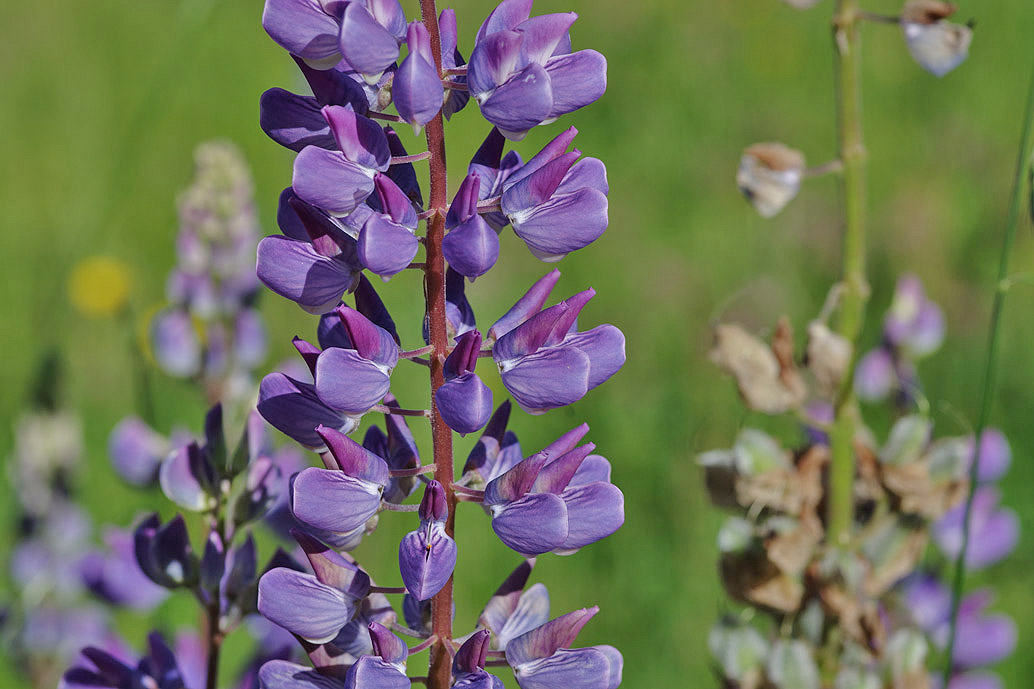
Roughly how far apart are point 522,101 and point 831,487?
94 centimetres

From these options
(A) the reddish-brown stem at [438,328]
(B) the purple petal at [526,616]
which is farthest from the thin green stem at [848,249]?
(A) the reddish-brown stem at [438,328]

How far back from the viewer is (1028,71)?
A: 3.84 m

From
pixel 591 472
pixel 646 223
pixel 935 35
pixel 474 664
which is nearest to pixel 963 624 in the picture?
pixel 935 35

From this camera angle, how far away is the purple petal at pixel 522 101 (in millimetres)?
1016

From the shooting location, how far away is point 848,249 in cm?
163

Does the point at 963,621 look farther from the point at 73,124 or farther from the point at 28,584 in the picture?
the point at 73,124

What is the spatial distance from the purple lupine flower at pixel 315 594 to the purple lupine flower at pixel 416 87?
0.42m

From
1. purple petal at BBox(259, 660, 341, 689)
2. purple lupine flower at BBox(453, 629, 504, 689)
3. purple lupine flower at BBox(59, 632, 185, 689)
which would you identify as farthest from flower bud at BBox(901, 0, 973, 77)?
purple lupine flower at BBox(59, 632, 185, 689)

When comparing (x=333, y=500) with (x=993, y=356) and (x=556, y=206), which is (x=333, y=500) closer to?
(x=556, y=206)

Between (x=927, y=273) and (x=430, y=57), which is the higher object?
(x=430, y=57)

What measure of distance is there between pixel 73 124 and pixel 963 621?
4263mm

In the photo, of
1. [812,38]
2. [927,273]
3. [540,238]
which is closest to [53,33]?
[812,38]

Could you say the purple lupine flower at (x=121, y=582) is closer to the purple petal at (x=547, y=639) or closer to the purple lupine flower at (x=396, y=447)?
the purple lupine flower at (x=396, y=447)

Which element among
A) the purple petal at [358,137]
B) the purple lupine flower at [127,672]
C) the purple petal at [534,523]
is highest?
the purple petal at [358,137]
